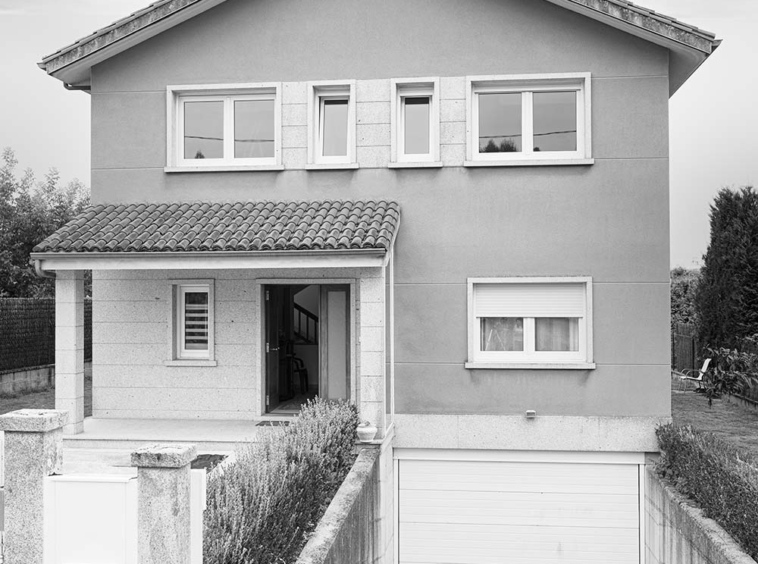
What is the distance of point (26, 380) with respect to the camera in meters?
24.8

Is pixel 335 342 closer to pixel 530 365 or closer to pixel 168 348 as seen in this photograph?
pixel 168 348

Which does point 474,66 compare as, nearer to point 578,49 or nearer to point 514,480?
point 578,49

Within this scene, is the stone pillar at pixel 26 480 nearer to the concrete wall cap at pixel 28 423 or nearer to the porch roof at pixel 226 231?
the concrete wall cap at pixel 28 423

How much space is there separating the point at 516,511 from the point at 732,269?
13854 millimetres

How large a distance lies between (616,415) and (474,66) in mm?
6235

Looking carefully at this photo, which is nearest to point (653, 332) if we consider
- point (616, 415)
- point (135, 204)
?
point (616, 415)

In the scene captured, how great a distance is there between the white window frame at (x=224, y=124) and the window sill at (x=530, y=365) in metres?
4.75

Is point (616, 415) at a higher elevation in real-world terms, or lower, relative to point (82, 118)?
lower

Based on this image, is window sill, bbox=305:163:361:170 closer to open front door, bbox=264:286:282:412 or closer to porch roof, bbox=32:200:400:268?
porch roof, bbox=32:200:400:268

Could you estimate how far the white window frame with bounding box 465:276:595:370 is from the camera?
13078mm

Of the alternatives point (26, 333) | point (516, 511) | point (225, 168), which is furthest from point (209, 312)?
point (26, 333)

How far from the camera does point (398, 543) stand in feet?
43.9

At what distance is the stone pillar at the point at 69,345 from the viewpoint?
1277cm

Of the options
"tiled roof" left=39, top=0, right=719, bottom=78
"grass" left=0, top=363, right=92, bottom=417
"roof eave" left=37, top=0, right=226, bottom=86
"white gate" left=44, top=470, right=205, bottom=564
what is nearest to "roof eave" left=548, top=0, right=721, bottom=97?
"tiled roof" left=39, top=0, right=719, bottom=78
